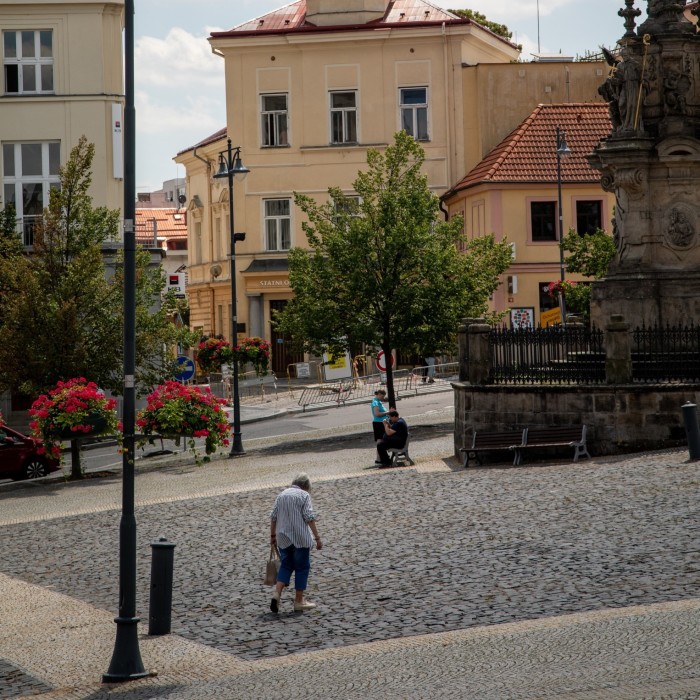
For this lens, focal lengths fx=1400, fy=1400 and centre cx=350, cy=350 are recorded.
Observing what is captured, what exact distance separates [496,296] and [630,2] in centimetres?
2847

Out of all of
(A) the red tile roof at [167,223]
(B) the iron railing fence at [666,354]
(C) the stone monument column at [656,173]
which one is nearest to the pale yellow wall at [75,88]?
(C) the stone monument column at [656,173]

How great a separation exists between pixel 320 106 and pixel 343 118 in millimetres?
1065

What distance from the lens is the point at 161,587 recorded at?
526 inches

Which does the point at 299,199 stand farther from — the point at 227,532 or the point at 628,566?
the point at 628,566

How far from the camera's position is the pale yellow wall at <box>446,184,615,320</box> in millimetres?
53625

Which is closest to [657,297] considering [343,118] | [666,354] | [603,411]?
[666,354]

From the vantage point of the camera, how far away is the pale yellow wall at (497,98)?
57188 millimetres

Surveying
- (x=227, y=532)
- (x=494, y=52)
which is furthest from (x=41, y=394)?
(x=494, y=52)

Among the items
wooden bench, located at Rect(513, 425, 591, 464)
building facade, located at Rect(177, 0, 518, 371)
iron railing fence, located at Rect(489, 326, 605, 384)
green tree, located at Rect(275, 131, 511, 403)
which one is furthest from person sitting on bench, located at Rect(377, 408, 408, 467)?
building facade, located at Rect(177, 0, 518, 371)

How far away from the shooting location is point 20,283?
3144 cm

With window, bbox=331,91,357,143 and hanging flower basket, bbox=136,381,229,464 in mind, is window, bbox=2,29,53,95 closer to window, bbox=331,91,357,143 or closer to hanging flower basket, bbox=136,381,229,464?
window, bbox=331,91,357,143

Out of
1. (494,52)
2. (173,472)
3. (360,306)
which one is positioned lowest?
(173,472)

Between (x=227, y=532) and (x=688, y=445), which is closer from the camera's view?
(x=227, y=532)

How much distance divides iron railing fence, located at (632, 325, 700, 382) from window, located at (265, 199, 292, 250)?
115 feet
